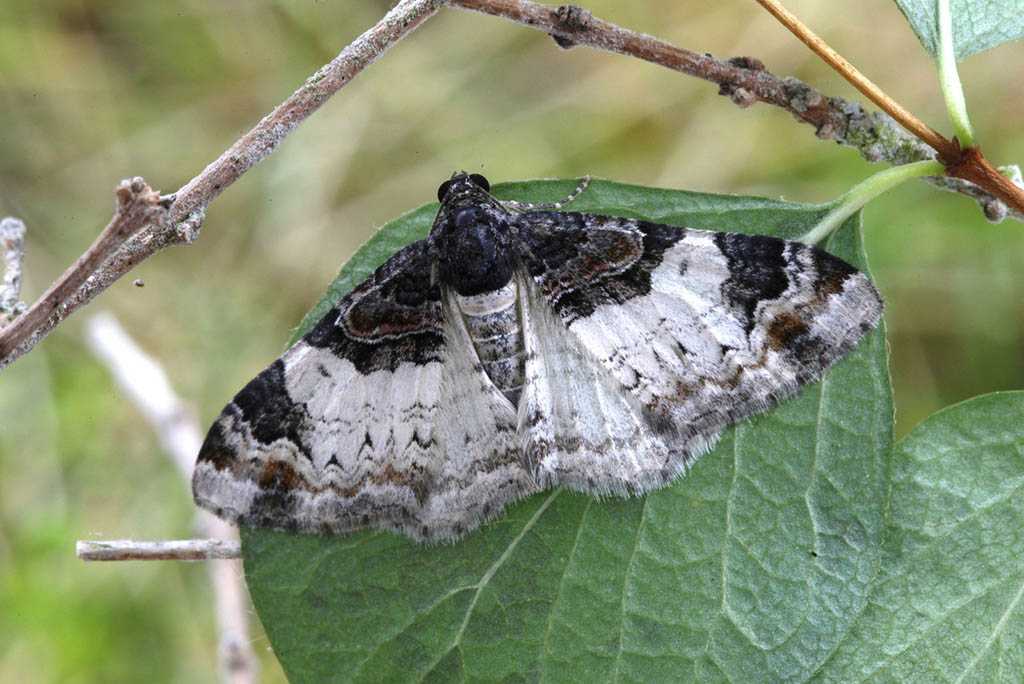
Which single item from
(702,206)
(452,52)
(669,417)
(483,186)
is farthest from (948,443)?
(452,52)

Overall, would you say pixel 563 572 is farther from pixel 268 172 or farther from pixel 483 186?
pixel 268 172

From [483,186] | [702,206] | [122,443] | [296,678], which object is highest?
[122,443]

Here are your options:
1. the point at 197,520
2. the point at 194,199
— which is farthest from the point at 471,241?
the point at 197,520

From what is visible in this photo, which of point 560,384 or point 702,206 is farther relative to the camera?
point 560,384

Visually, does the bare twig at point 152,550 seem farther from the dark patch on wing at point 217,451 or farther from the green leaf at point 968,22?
the green leaf at point 968,22

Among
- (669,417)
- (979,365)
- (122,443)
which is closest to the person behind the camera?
(669,417)

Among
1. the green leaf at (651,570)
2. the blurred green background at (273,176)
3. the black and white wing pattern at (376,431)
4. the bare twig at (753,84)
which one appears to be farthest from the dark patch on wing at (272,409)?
the blurred green background at (273,176)
